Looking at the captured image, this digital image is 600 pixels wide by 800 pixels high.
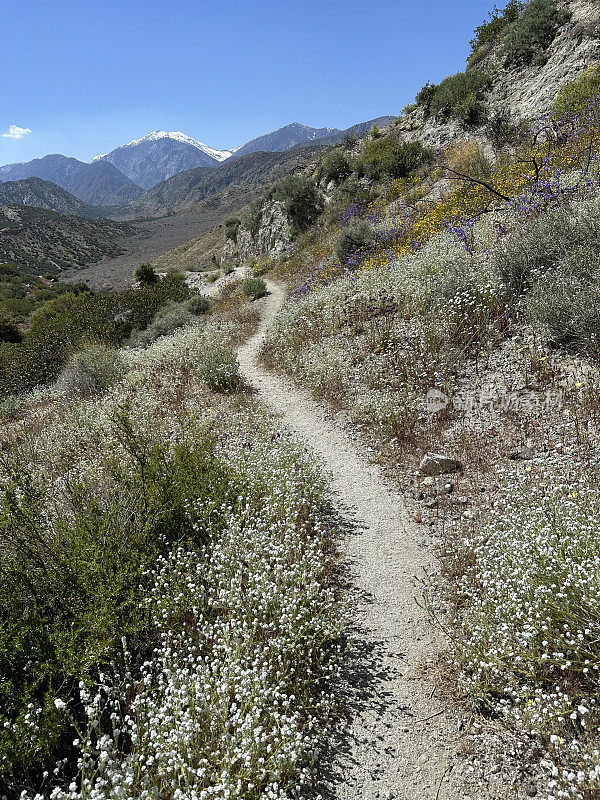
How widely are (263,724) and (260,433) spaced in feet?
16.7

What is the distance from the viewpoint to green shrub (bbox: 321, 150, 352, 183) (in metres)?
25.9

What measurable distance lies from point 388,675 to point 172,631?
2011mm

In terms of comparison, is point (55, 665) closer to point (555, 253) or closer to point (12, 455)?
point (12, 455)

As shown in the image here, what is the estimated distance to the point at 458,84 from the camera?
2016cm

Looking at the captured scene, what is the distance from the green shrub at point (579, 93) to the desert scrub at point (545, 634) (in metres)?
14.0

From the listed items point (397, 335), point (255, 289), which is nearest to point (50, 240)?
point (255, 289)

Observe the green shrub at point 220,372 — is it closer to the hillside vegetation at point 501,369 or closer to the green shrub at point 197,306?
the hillside vegetation at point 501,369

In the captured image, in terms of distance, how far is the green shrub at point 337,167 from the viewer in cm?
2591

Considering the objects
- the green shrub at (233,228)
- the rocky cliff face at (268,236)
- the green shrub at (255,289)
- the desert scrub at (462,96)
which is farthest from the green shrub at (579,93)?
the green shrub at (233,228)

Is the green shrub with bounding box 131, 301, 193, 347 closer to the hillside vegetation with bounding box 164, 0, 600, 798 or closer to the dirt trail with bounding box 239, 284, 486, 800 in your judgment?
the hillside vegetation with bounding box 164, 0, 600, 798

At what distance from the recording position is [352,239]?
54.3 ft

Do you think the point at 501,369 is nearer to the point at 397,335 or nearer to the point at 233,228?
the point at 397,335

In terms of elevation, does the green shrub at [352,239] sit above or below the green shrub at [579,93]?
below

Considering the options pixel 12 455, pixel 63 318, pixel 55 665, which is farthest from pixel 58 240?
pixel 55 665
